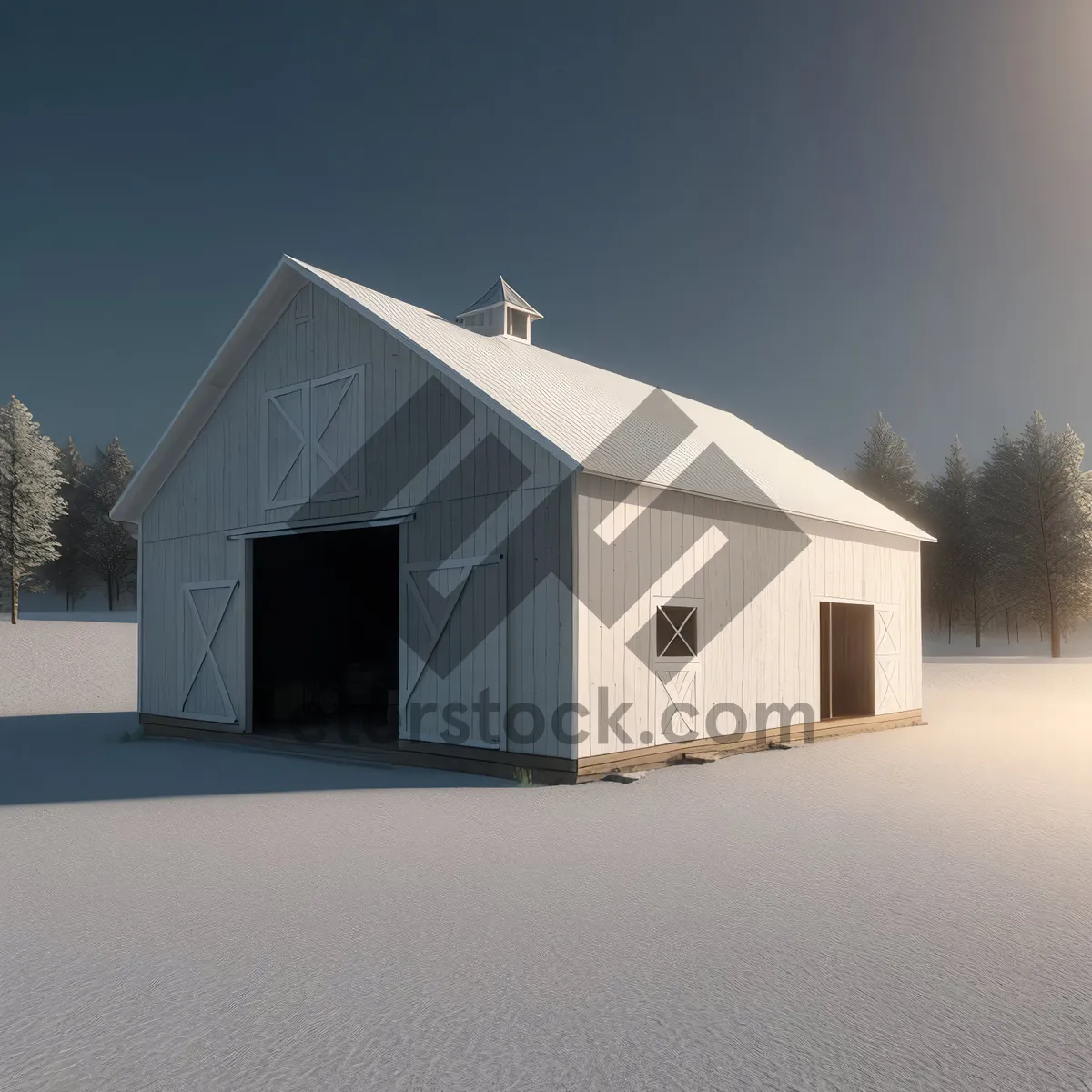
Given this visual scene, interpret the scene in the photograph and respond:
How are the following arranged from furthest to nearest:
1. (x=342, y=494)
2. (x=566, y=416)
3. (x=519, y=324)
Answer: (x=519, y=324) < (x=342, y=494) < (x=566, y=416)

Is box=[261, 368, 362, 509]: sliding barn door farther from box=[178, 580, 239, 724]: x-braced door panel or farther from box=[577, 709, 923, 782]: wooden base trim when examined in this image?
box=[577, 709, 923, 782]: wooden base trim

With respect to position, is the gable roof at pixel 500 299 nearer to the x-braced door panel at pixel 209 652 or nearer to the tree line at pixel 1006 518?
the x-braced door panel at pixel 209 652

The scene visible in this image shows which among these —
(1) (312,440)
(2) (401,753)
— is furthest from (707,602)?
(1) (312,440)

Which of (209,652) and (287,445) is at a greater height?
(287,445)

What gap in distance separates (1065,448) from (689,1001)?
153 feet

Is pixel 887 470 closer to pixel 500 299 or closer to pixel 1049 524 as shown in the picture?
pixel 1049 524

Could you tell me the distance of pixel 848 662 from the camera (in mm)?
18656

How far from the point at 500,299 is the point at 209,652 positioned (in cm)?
806

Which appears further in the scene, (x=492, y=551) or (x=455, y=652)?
(x=455, y=652)

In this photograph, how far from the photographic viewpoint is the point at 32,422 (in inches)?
1785

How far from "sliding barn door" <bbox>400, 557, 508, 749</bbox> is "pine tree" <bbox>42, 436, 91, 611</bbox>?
58759 mm

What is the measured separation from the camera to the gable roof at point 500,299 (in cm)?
1884

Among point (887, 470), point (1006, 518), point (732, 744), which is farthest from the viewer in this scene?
point (887, 470)

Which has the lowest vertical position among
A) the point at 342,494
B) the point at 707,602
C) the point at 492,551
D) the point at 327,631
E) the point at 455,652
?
the point at 455,652
